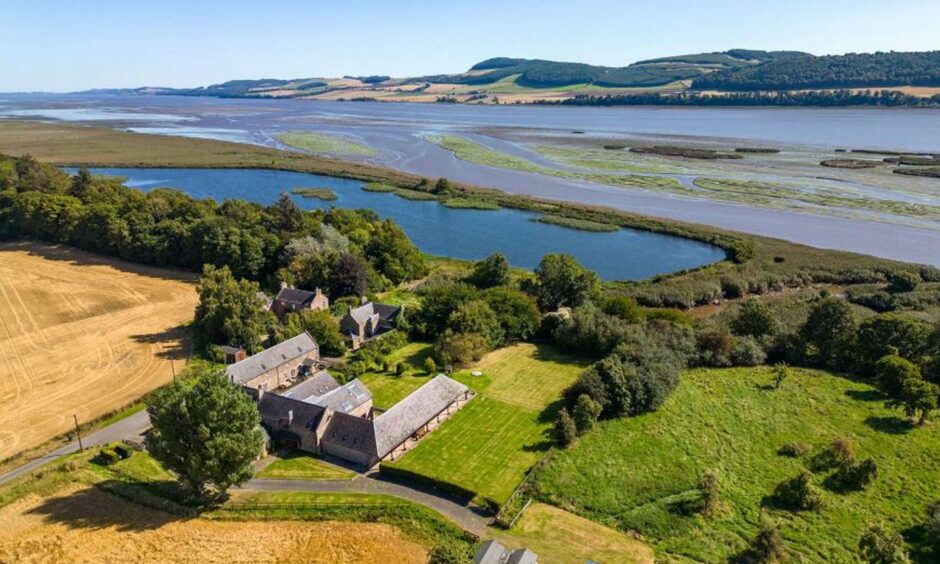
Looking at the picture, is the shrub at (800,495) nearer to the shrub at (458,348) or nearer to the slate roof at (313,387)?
the shrub at (458,348)

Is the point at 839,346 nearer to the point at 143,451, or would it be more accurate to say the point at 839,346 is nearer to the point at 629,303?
the point at 629,303

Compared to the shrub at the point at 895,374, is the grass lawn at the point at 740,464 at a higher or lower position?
lower

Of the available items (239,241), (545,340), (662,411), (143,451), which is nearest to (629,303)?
(545,340)

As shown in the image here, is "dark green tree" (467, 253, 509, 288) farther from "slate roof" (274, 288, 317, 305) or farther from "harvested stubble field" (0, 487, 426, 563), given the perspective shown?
"harvested stubble field" (0, 487, 426, 563)

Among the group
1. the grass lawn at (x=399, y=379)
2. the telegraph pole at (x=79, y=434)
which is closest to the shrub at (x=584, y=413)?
the grass lawn at (x=399, y=379)

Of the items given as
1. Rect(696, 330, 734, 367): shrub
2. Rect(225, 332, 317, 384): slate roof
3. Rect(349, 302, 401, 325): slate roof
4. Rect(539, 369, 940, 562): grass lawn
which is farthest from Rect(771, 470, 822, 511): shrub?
Rect(225, 332, 317, 384): slate roof

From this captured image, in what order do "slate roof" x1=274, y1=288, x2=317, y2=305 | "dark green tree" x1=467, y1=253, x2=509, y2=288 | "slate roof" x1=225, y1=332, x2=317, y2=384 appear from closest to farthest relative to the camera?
"slate roof" x1=225, y1=332, x2=317, y2=384 < "slate roof" x1=274, y1=288, x2=317, y2=305 < "dark green tree" x1=467, y1=253, x2=509, y2=288
